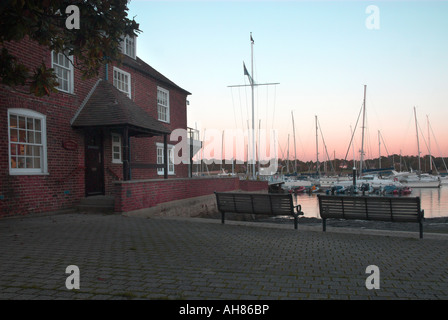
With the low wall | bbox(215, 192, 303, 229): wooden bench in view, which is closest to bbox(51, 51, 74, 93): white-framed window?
the low wall

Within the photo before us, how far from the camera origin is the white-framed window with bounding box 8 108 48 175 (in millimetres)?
10422

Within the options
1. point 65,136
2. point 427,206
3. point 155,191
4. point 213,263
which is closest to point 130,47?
point 65,136

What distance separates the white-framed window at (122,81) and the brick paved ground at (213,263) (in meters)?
8.78

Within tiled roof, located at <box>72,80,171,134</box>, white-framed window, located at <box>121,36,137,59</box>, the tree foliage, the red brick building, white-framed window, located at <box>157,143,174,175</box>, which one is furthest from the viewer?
white-framed window, located at <box>157,143,174,175</box>

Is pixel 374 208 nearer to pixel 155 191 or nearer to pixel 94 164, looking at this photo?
pixel 155 191

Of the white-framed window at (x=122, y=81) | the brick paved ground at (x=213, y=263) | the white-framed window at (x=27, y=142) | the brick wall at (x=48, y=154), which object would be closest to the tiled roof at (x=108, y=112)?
the brick wall at (x=48, y=154)

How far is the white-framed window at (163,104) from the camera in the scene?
19859 mm

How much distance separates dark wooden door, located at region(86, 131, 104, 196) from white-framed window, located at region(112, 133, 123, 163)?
2.77 ft

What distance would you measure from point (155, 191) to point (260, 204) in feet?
15.4

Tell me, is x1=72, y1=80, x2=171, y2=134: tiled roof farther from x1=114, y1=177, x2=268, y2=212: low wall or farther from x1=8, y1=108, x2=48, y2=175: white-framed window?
x1=114, y1=177, x2=268, y2=212: low wall

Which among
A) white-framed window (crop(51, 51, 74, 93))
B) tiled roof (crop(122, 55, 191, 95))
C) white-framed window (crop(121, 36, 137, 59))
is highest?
white-framed window (crop(121, 36, 137, 59))

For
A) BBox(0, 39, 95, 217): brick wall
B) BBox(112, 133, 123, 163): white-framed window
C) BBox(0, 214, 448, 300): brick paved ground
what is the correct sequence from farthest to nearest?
BBox(112, 133, 123, 163): white-framed window < BBox(0, 39, 95, 217): brick wall < BBox(0, 214, 448, 300): brick paved ground
